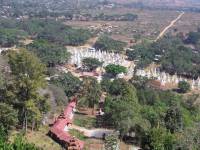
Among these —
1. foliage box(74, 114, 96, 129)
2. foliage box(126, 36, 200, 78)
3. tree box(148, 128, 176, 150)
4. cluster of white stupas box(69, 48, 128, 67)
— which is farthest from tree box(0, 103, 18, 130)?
foliage box(126, 36, 200, 78)

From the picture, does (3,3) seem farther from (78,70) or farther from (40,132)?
(40,132)

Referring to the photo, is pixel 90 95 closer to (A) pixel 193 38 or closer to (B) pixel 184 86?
(B) pixel 184 86

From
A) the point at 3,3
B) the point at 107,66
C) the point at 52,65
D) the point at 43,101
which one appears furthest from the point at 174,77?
the point at 3,3

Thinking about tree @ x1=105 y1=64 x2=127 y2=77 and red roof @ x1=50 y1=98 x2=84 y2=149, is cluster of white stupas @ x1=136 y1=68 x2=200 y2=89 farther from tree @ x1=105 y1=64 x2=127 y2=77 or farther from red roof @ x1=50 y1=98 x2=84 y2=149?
red roof @ x1=50 y1=98 x2=84 y2=149

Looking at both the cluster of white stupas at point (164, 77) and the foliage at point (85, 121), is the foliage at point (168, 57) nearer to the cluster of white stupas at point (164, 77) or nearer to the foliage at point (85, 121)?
the cluster of white stupas at point (164, 77)

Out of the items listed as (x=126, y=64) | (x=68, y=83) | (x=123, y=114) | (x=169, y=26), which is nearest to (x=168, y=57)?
(x=126, y=64)

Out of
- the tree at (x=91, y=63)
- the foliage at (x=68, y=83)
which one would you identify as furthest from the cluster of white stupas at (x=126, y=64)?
the foliage at (x=68, y=83)
